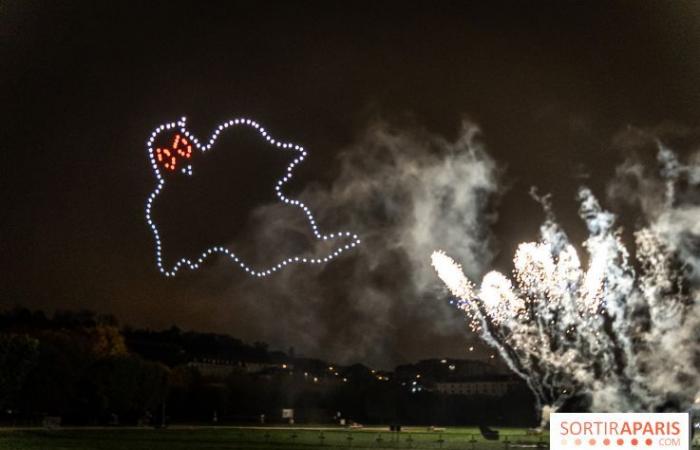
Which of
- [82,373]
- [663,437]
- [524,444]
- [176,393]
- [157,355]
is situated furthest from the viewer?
[157,355]

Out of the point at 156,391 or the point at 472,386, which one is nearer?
the point at 156,391

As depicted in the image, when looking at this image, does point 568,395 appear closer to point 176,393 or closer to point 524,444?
point 524,444

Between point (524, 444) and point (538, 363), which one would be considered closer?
point (538, 363)

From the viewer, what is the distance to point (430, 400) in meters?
125

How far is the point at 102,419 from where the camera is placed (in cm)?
9412

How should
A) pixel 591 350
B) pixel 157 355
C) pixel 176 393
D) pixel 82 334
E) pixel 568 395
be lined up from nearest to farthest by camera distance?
pixel 591 350, pixel 568 395, pixel 82 334, pixel 176 393, pixel 157 355

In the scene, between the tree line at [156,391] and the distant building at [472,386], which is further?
the distant building at [472,386]

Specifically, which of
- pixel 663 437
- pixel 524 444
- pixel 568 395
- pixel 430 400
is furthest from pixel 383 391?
pixel 663 437

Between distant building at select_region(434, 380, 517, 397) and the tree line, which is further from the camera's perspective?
distant building at select_region(434, 380, 517, 397)

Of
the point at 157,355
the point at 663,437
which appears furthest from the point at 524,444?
the point at 157,355

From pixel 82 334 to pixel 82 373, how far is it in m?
10.9

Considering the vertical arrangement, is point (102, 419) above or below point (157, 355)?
below

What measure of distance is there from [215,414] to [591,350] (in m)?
76.3

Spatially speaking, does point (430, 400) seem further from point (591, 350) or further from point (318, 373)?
point (591, 350)
